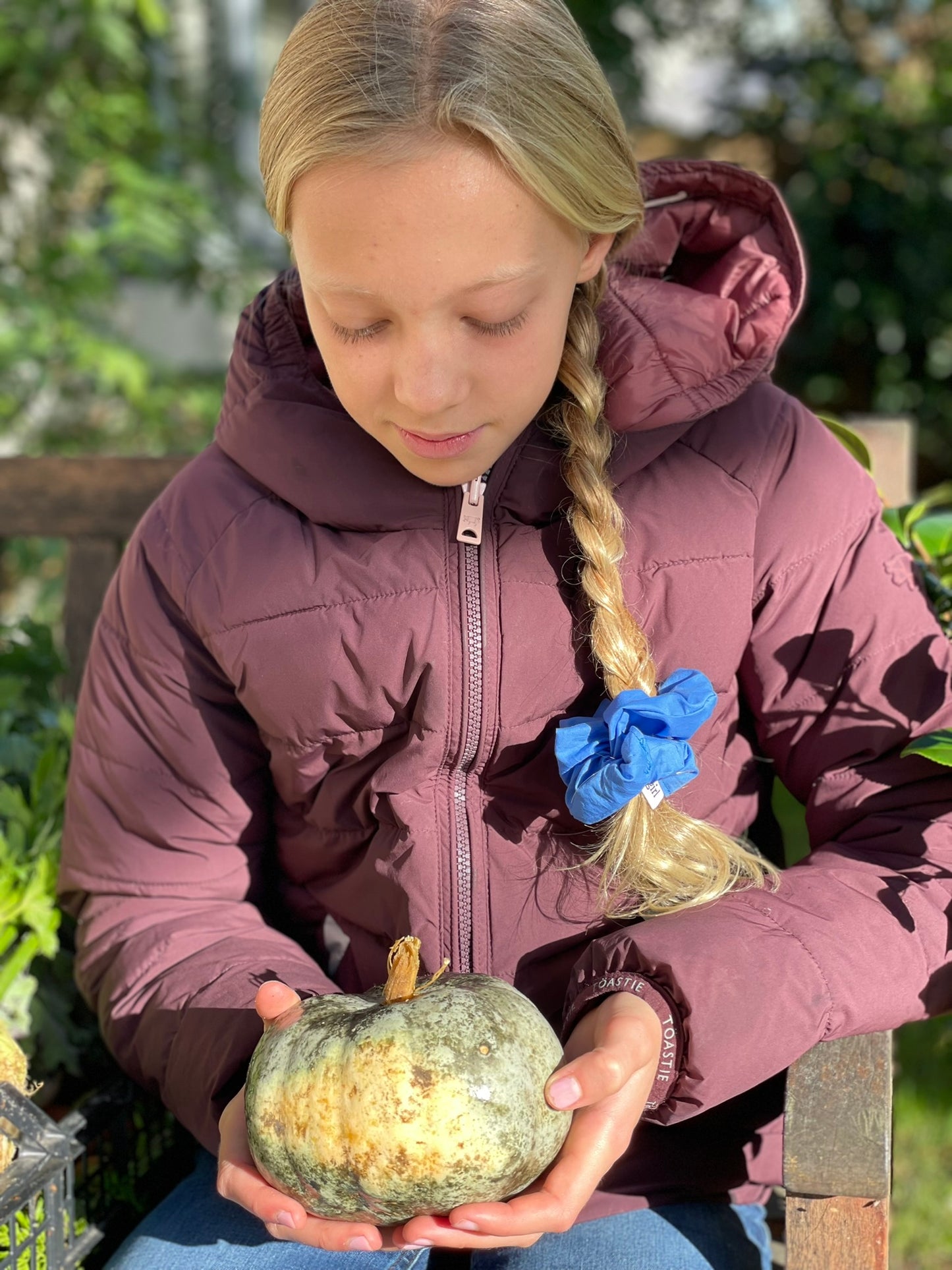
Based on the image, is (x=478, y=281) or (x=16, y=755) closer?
(x=478, y=281)

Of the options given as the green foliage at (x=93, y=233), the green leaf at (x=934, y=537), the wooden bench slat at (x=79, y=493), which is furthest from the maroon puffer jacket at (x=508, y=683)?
A: the green foliage at (x=93, y=233)

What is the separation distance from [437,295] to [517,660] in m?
0.44

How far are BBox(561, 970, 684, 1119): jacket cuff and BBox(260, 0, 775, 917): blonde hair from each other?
0.14 metres

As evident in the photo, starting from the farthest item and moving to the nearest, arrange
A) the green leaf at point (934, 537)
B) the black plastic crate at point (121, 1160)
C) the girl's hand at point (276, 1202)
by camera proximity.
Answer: the green leaf at point (934, 537) < the black plastic crate at point (121, 1160) < the girl's hand at point (276, 1202)

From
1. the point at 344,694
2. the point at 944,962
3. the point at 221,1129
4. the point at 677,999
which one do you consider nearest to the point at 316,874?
the point at 344,694

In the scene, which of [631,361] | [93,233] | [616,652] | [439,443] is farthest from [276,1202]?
[93,233]

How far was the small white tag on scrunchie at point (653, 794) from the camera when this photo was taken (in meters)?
1.45

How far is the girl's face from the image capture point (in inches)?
50.2

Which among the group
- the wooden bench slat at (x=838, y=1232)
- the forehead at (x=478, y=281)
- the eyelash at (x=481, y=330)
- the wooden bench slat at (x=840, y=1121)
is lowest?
the wooden bench slat at (x=838, y=1232)

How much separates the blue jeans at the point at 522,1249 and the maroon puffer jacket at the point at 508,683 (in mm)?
50

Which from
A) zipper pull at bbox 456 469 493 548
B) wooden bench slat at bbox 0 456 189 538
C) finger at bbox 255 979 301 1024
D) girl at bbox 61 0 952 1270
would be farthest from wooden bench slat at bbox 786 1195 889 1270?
wooden bench slat at bbox 0 456 189 538

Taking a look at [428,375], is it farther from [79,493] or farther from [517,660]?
[79,493]

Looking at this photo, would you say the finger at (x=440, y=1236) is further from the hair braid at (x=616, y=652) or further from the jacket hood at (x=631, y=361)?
the jacket hood at (x=631, y=361)

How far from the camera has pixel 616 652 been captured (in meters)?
1.48
